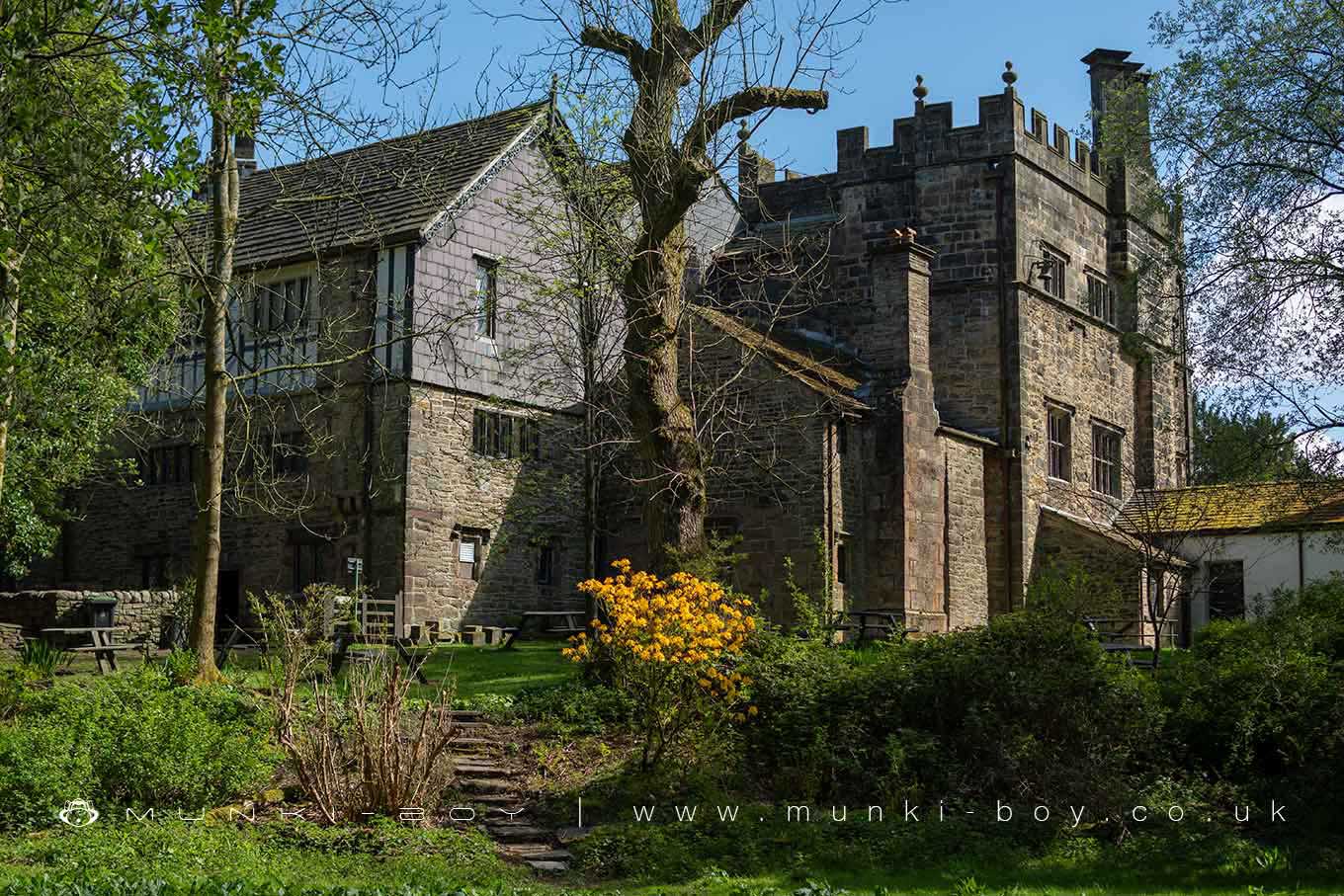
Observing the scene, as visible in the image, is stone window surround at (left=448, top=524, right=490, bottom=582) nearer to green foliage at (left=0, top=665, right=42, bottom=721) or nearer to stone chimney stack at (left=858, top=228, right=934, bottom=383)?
stone chimney stack at (left=858, top=228, right=934, bottom=383)

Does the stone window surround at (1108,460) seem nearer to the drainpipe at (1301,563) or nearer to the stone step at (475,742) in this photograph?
the drainpipe at (1301,563)

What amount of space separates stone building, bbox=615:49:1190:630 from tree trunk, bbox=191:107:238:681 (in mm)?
9197

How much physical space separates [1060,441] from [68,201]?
978 inches

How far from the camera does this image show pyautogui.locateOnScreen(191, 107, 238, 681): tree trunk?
16156 mm

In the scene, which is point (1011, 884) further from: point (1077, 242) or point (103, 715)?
point (1077, 242)

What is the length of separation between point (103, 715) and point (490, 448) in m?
15.9

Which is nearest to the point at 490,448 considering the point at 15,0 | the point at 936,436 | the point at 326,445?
the point at 326,445

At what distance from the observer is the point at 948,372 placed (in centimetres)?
3108

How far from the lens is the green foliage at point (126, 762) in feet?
37.8

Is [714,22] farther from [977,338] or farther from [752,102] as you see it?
[977,338]

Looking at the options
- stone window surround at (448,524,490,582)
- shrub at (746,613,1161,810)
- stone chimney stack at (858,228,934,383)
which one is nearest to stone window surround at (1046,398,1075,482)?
stone chimney stack at (858,228,934,383)

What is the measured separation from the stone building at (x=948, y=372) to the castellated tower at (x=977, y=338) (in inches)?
1.9

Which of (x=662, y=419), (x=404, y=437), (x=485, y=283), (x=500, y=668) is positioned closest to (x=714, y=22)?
(x=662, y=419)

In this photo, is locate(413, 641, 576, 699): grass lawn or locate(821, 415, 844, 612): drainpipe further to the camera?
locate(821, 415, 844, 612): drainpipe
